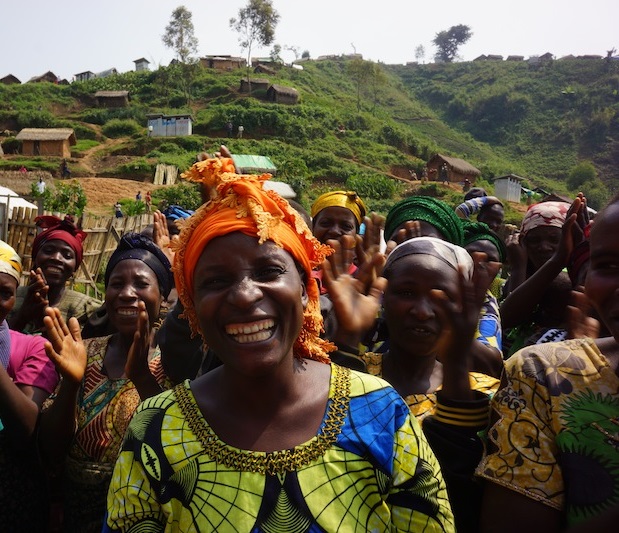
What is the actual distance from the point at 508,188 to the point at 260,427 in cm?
4464

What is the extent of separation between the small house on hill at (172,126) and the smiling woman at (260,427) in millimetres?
44757

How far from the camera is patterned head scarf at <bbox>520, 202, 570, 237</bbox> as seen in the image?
3.62 metres

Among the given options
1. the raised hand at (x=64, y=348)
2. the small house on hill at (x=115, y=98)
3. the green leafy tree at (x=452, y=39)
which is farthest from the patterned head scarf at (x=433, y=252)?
the green leafy tree at (x=452, y=39)

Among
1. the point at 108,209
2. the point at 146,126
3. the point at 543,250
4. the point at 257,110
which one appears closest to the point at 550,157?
the point at 257,110

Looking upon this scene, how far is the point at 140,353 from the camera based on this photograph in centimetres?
233

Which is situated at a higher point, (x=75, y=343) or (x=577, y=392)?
(x=577, y=392)

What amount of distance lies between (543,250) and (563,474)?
97.2 inches

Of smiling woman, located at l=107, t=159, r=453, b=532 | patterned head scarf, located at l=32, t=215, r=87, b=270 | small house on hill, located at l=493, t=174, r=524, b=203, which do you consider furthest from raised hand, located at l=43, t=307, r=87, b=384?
small house on hill, located at l=493, t=174, r=524, b=203

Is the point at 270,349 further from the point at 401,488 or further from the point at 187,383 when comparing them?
the point at 401,488

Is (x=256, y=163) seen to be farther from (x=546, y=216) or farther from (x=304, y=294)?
(x=304, y=294)

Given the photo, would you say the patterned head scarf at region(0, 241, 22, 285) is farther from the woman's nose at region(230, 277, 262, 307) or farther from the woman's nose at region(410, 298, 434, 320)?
the woman's nose at region(410, 298, 434, 320)

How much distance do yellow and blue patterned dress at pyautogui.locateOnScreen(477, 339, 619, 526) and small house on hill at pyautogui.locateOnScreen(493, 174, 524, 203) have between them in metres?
43.9

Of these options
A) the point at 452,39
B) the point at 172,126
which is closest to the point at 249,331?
the point at 172,126

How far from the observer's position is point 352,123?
2066 inches
